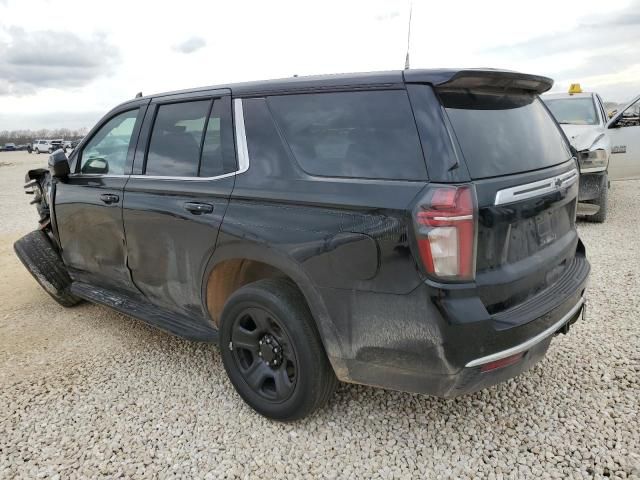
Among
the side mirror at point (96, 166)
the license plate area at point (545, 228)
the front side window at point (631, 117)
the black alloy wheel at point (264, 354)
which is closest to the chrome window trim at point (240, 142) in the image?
the black alloy wheel at point (264, 354)

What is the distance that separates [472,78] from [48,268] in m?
3.91

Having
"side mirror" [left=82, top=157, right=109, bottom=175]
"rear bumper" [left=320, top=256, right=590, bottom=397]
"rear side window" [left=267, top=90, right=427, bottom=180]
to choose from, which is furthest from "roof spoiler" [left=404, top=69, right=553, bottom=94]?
Result: "side mirror" [left=82, top=157, right=109, bottom=175]

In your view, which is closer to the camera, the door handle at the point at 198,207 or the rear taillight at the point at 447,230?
the rear taillight at the point at 447,230

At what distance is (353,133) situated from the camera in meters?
2.32

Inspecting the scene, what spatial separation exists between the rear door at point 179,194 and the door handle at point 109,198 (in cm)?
12

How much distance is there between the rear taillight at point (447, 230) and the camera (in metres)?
2.00

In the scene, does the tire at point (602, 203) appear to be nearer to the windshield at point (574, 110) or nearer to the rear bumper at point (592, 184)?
the rear bumper at point (592, 184)

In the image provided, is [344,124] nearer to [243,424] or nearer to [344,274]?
[344,274]

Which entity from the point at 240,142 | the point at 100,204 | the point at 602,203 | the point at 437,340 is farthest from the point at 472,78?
the point at 602,203

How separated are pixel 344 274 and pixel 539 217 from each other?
1.00 m

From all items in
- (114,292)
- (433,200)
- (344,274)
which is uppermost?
(433,200)

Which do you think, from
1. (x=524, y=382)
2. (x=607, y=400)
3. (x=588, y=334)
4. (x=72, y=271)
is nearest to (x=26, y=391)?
(x=72, y=271)

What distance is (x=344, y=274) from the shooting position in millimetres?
2238

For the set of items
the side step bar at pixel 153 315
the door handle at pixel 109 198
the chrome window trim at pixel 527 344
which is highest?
the door handle at pixel 109 198
